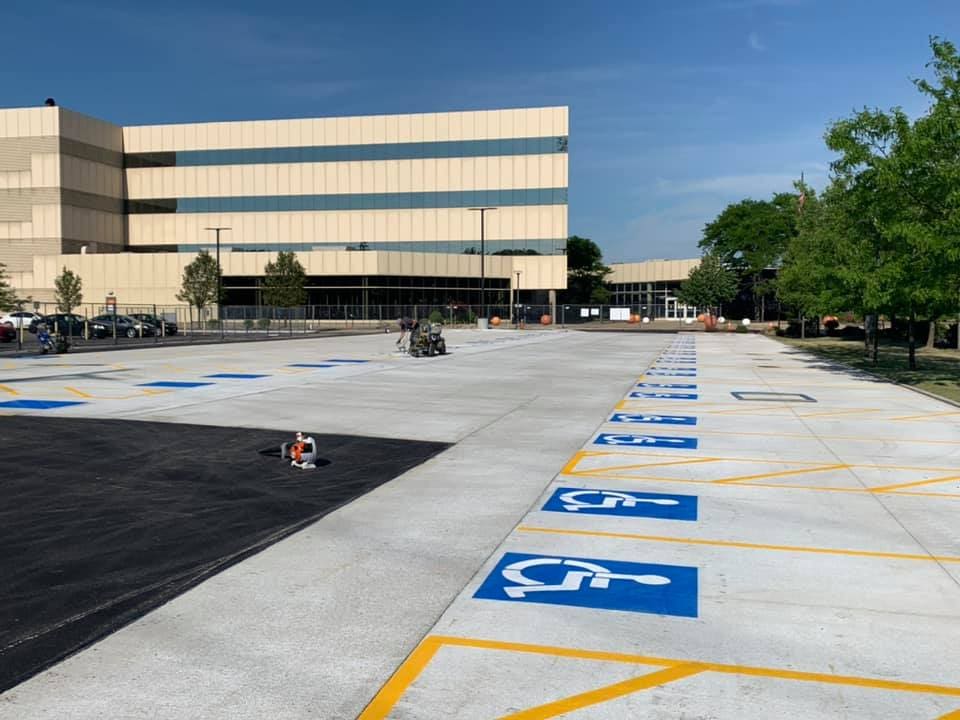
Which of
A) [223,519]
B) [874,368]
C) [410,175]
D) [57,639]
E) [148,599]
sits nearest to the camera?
[57,639]

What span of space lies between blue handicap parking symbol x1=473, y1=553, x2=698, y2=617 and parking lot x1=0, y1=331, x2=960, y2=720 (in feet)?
0.08

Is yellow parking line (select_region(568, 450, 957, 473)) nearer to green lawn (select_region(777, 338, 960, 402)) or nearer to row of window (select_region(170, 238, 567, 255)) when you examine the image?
green lawn (select_region(777, 338, 960, 402))

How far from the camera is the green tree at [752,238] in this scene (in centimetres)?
10188

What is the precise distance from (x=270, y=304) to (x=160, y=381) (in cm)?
5608

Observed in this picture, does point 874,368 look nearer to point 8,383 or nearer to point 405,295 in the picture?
point 8,383

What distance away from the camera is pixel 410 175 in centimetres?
8731

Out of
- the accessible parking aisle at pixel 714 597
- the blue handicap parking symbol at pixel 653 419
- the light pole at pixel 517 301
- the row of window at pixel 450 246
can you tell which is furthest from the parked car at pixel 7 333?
the light pole at pixel 517 301

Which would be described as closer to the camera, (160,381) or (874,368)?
(160,381)

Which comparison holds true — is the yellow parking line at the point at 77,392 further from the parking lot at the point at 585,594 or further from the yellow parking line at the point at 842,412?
the yellow parking line at the point at 842,412

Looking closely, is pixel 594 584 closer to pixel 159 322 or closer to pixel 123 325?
pixel 123 325

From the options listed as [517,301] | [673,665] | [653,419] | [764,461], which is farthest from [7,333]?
[517,301]

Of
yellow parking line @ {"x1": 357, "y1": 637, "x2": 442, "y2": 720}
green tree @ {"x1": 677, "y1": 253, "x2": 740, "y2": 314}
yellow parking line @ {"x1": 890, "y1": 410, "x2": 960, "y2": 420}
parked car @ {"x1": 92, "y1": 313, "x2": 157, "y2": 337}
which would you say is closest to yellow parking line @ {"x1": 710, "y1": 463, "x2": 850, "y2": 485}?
yellow parking line @ {"x1": 890, "y1": 410, "x2": 960, "y2": 420}

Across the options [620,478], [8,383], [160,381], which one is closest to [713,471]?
[620,478]

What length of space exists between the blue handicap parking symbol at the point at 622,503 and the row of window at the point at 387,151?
80.1 metres
